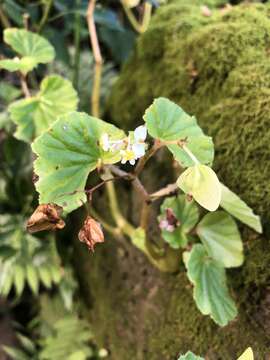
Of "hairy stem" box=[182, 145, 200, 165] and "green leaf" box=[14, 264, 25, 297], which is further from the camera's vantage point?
"green leaf" box=[14, 264, 25, 297]

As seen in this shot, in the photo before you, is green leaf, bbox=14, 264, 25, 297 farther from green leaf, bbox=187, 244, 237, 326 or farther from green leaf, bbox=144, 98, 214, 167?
green leaf, bbox=144, 98, 214, 167

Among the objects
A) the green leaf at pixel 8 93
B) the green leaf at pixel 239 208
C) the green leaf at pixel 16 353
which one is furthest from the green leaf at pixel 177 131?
the green leaf at pixel 16 353

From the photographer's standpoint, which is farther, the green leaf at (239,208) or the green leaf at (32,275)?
the green leaf at (32,275)

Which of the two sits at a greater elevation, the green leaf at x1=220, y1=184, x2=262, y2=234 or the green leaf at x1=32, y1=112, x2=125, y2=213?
the green leaf at x1=32, y1=112, x2=125, y2=213

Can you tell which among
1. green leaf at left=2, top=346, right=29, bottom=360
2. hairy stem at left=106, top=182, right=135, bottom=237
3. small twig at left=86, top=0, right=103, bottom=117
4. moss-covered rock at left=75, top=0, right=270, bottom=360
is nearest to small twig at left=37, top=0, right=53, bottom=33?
small twig at left=86, top=0, right=103, bottom=117

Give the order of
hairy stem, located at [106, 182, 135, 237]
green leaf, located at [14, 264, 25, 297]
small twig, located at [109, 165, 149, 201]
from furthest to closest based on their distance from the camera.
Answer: green leaf, located at [14, 264, 25, 297]
hairy stem, located at [106, 182, 135, 237]
small twig, located at [109, 165, 149, 201]

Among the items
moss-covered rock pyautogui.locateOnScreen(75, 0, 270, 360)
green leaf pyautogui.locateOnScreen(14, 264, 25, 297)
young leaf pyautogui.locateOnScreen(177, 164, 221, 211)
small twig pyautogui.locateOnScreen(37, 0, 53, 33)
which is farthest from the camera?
green leaf pyautogui.locateOnScreen(14, 264, 25, 297)

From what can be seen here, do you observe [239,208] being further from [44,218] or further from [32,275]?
[32,275]

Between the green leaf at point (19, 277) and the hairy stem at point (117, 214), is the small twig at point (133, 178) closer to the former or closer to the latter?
the hairy stem at point (117, 214)
